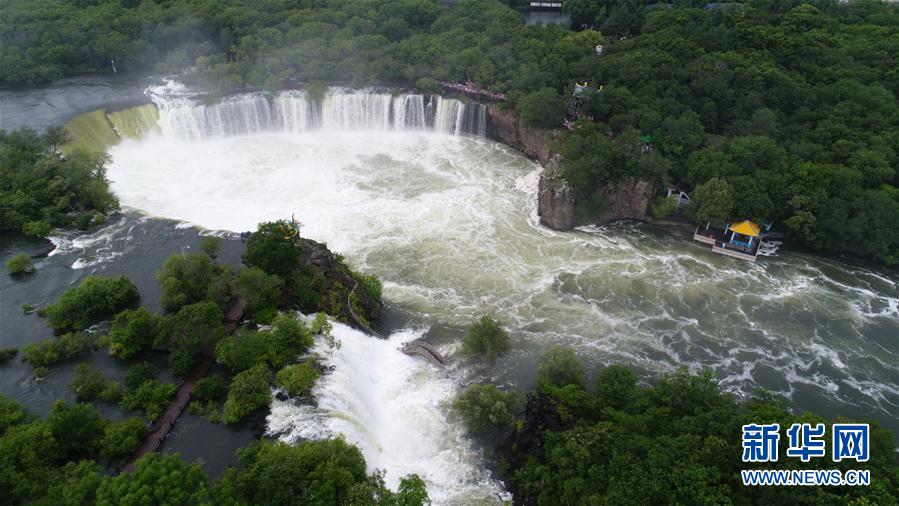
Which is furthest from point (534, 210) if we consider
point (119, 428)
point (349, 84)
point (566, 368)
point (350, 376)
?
point (119, 428)

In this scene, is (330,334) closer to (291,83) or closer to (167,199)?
(167,199)

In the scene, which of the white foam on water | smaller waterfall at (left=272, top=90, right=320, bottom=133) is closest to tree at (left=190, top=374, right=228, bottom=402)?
the white foam on water

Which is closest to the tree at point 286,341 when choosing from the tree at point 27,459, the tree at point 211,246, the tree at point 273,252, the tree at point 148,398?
the tree at point 273,252

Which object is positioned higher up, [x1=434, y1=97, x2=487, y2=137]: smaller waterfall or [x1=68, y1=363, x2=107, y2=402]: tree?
[x1=434, y1=97, x2=487, y2=137]: smaller waterfall

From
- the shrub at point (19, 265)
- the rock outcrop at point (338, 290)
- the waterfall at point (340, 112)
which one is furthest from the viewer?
the waterfall at point (340, 112)

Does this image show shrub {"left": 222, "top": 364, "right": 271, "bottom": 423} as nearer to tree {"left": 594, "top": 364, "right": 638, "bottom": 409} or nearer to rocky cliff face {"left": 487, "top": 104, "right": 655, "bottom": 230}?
tree {"left": 594, "top": 364, "right": 638, "bottom": 409}

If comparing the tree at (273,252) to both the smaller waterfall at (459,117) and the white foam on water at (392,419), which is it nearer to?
the white foam on water at (392,419)
